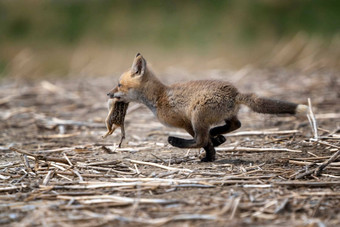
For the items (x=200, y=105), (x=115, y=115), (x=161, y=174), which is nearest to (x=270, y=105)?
(x=200, y=105)

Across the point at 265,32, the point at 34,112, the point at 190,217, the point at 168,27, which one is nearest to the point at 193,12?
the point at 168,27

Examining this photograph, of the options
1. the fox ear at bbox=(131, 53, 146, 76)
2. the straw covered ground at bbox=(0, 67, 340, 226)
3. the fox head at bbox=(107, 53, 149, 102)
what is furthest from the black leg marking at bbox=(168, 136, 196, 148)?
the fox ear at bbox=(131, 53, 146, 76)

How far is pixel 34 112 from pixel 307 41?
11.4 m

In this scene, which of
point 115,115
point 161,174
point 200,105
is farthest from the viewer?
point 115,115

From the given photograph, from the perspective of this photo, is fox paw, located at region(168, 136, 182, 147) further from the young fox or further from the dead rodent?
the dead rodent

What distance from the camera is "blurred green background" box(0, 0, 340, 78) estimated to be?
20.1 m

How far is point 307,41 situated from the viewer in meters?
17.5

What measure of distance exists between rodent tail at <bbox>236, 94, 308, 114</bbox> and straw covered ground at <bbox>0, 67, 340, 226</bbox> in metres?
0.59

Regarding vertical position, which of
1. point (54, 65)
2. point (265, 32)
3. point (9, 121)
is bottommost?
point (9, 121)

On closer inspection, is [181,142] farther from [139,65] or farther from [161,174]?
[139,65]

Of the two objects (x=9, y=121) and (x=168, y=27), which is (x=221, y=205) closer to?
(x=9, y=121)

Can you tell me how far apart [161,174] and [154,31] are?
17.1m

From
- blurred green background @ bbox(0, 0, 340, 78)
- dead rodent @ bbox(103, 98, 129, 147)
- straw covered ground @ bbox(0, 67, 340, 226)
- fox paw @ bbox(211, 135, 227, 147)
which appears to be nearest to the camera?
straw covered ground @ bbox(0, 67, 340, 226)

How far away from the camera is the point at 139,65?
667 centimetres
